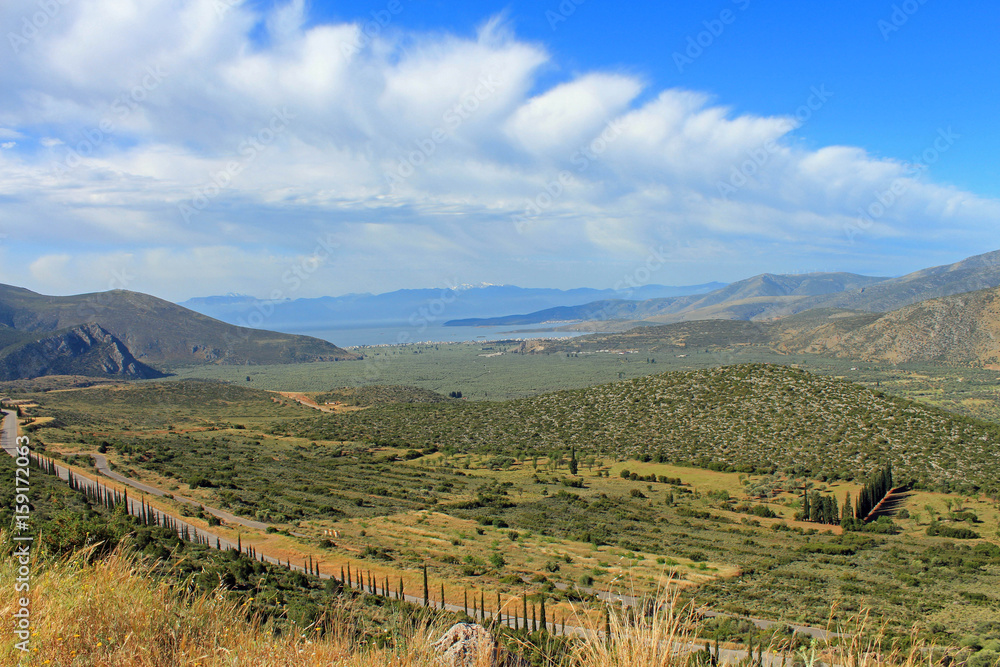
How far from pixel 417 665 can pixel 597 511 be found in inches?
1115

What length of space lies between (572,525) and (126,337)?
188 meters

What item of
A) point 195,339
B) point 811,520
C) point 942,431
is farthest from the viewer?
point 195,339

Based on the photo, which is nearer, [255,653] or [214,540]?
[255,653]

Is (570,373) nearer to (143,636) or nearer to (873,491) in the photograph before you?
(873,491)

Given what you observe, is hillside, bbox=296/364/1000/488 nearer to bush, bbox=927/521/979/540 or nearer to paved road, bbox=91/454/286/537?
bush, bbox=927/521/979/540

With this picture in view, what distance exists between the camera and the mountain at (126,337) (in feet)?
→ 448

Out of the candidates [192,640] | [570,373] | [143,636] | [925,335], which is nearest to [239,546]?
[143,636]

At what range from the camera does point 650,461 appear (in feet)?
143

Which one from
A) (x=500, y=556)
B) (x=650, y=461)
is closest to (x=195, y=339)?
(x=650, y=461)

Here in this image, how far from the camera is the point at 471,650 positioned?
5027mm

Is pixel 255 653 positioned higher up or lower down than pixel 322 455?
higher up

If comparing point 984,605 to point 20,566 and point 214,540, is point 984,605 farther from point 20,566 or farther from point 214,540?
point 214,540

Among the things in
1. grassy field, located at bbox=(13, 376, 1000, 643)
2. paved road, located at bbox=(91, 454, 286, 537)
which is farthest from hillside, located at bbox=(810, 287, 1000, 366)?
paved road, located at bbox=(91, 454, 286, 537)

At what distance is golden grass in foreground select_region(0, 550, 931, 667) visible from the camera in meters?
3.94
